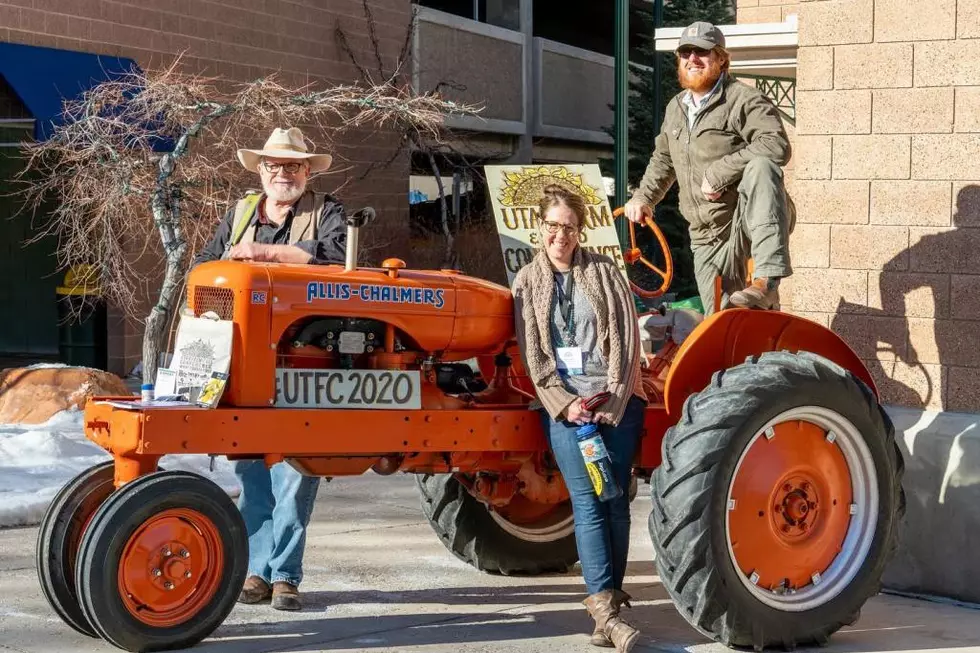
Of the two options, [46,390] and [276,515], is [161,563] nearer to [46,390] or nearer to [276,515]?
[276,515]

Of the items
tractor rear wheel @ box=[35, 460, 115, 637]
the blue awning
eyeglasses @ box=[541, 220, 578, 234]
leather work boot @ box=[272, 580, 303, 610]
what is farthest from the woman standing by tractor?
the blue awning

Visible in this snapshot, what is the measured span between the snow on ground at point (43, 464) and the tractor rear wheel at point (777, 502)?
3.98 metres

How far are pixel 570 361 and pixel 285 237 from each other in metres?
1.30

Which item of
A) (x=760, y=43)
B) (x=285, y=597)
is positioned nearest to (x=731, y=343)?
(x=285, y=597)

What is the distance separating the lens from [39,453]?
31.4 feet

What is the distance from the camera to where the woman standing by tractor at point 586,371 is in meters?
5.79

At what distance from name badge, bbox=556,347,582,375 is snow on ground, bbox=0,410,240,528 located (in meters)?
3.57

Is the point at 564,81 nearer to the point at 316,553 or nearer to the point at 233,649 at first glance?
the point at 316,553

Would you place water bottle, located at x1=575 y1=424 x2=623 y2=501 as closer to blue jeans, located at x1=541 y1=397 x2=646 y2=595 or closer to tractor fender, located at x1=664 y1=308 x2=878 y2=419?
blue jeans, located at x1=541 y1=397 x2=646 y2=595

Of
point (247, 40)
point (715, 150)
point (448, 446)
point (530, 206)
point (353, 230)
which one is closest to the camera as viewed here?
point (353, 230)

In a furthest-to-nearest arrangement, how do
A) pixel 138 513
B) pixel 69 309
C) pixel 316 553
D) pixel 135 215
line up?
1. pixel 69 309
2. pixel 135 215
3. pixel 316 553
4. pixel 138 513

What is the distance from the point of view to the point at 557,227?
5.96 metres

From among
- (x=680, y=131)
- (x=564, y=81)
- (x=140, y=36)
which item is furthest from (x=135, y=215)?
(x=564, y=81)

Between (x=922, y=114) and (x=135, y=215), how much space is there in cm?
638
